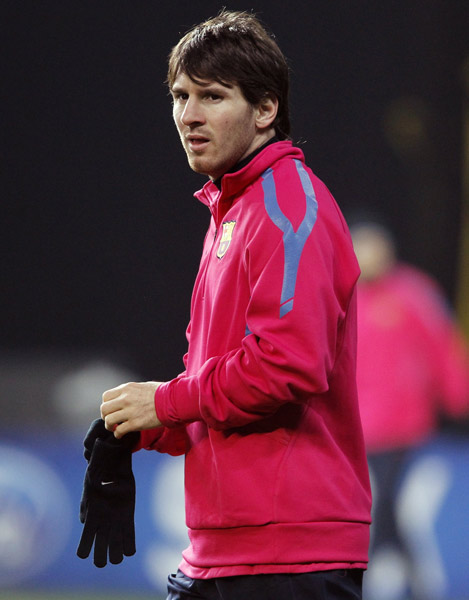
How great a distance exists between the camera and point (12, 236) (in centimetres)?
497

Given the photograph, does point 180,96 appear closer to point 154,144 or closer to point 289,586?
point 289,586

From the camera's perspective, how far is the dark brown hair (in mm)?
1867

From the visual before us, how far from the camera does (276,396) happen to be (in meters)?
1.65

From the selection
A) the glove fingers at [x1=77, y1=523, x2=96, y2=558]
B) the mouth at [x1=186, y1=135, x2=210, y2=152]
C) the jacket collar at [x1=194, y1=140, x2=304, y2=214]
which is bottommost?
the glove fingers at [x1=77, y1=523, x2=96, y2=558]

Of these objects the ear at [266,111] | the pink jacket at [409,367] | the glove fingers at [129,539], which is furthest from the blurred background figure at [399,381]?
the ear at [266,111]

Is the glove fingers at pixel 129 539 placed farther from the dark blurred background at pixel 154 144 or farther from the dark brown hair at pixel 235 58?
the dark blurred background at pixel 154 144

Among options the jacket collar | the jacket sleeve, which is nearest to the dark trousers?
the jacket sleeve

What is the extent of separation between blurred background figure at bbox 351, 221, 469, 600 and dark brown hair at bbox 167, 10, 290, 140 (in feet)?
9.79

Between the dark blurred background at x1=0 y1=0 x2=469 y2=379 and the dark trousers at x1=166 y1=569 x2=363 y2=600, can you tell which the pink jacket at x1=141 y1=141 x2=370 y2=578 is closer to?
the dark trousers at x1=166 y1=569 x2=363 y2=600

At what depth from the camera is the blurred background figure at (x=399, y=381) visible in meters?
4.69

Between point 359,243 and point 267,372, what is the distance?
3.40m

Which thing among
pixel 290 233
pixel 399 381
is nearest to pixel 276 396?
pixel 290 233

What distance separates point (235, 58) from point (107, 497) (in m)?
0.84

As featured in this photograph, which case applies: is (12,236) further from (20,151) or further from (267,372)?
(267,372)
